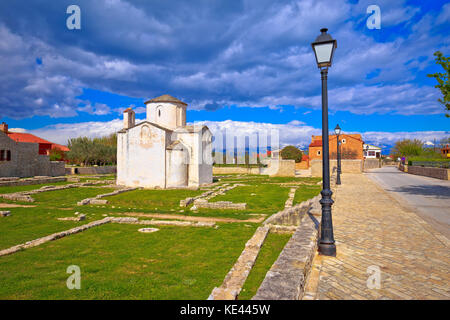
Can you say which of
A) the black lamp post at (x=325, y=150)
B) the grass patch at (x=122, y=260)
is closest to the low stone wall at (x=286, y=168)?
the grass patch at (x=122, y=260)

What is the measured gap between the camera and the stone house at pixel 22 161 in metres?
31.3

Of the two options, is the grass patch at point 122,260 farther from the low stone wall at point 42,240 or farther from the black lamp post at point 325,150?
the black lamp post at point 325,150

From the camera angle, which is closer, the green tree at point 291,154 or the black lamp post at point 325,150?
the black lamp post at point 325,150

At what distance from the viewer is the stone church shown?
25.7m

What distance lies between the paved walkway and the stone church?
63.5 ft

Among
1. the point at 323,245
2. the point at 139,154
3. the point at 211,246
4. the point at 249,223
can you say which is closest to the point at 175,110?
the point at 139,154

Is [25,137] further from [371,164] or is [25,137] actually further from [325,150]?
[371,164]

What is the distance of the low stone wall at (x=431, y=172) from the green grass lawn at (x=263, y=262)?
2643cm

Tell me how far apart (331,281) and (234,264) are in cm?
225

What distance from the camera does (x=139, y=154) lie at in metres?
26.2

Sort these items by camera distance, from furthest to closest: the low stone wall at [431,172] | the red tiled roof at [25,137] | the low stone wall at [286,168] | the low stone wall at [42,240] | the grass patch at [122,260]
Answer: the red tiled roof at [25,137], the low stone wall at [286,168], the low stone wall at [431,172], the low stone wall at [42,240], the grass patch at [122,260]

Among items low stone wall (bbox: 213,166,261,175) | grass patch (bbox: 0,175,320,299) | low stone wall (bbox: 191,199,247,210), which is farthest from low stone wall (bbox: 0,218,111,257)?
low stone wall (bbox: 213,166,261,175)

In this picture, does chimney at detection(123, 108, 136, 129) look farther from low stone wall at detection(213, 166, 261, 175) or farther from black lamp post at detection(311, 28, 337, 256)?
black lamp post at detection(311, 28, 337, 256)

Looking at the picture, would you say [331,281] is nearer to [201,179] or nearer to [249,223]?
[249,223]
